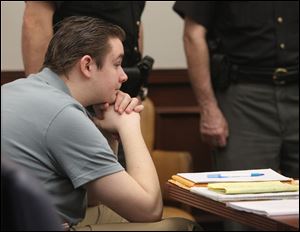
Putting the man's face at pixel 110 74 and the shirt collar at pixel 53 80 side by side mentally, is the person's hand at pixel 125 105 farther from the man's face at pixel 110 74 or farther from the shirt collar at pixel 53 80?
the shirt collar at pixel 53 80

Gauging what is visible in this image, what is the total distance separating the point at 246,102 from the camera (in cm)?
322

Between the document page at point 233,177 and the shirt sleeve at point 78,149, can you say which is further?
the document page at point 233,177

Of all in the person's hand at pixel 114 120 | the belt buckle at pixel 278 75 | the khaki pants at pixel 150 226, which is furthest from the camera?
the belt buckle at pixel 278 75

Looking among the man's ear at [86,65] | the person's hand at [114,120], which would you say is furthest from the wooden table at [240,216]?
the man's ear at [86,65]

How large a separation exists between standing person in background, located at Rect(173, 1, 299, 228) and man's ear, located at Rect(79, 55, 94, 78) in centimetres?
126

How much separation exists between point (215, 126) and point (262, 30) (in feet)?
1.52

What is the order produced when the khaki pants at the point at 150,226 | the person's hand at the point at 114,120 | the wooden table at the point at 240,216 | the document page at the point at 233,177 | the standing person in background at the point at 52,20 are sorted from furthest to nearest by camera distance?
1. the standing person in background at the point at 52,20
2. the person's hand at the point at 114,120
3. the document page at the point at 233,177
4. the khaki pants at the point at 150,226
5. the wooden table at the point at 240,216

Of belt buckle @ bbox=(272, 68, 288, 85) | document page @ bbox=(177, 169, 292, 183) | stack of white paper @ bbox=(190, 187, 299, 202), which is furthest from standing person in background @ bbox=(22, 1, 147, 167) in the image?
stack of white paper @ bbox=(190, 187, 299, 202)

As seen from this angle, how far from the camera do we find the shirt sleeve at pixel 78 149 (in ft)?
5.79

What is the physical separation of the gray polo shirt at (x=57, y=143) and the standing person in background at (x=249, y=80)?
1.45 metres

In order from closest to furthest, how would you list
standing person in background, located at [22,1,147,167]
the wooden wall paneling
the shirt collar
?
the shirt collar < standing person in background, located at [22,1,147,167] < the wooden wall paneling

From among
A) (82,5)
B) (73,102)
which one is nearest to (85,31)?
(73,102)

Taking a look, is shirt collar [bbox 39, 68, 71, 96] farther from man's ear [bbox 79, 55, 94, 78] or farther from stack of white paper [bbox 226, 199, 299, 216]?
stack of white paper [bbox 226, 199, 299, 216]

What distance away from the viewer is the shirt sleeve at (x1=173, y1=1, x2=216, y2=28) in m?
3.22
